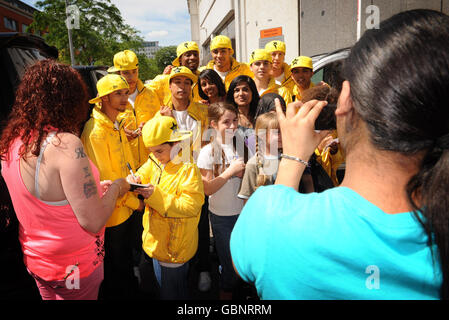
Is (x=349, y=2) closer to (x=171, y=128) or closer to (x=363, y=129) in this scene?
(x=171, y=128)

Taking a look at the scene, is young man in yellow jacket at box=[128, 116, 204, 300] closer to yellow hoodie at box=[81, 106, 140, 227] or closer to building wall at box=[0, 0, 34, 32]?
yellow hoodie at box=[81, 106, 140, 227]

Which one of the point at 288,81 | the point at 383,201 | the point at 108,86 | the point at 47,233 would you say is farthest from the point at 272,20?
the point at 383,201

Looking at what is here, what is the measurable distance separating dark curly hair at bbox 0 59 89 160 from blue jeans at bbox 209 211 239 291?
147 centimetres

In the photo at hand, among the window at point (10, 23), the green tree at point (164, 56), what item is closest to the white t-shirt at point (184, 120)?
the window at point (10, 23)

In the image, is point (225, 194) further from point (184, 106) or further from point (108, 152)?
point (184, 106)

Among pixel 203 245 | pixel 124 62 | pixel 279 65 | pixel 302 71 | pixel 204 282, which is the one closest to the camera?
pixel 204 282

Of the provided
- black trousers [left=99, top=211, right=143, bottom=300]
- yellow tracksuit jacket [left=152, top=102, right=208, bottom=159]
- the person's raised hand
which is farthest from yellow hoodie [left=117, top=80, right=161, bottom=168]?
the person's raised hand

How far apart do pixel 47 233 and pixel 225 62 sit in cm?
344

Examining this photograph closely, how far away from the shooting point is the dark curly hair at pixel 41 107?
140cm

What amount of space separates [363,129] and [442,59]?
194mm

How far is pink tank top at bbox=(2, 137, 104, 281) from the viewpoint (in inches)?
55.9

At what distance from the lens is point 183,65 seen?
13.8ft

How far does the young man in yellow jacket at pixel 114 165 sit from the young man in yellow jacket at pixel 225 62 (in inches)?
76.7

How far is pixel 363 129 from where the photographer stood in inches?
26.3
